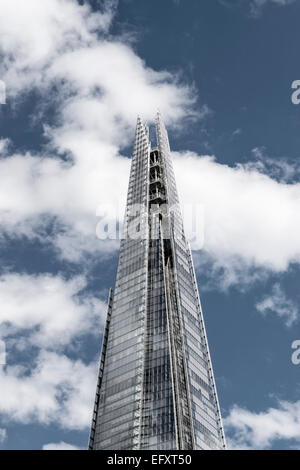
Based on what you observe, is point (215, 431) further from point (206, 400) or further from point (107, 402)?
point (107, 402)

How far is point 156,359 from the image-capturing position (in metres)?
161

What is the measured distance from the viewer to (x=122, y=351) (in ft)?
560

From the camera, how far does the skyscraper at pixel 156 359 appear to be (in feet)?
487

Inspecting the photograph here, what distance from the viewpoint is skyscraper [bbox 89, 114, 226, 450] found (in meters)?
148
